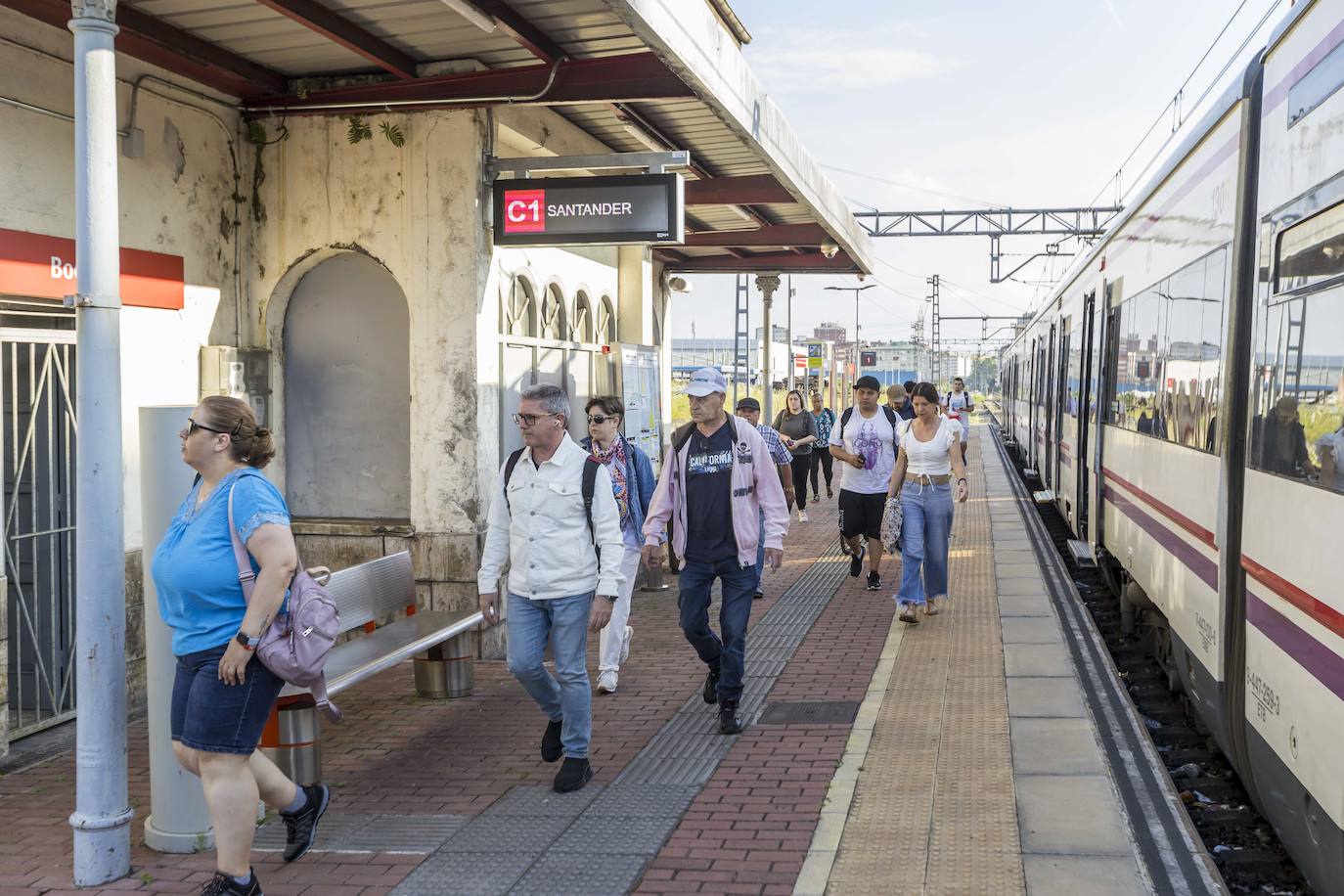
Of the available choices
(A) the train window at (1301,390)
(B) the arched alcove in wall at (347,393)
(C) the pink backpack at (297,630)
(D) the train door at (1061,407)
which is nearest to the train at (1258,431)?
(A) the train window at (1301,390)

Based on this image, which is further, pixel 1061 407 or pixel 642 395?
pixel 1061 407

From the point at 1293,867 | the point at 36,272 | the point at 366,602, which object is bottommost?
the point at 1293,867

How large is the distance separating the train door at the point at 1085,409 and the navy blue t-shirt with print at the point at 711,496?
6.37 m

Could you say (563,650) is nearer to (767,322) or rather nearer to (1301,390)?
(1301,390)

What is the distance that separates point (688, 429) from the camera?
6.98 m

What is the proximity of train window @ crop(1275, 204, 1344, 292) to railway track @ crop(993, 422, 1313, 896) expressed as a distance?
2.40 meters

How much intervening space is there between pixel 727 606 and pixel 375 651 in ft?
6.23

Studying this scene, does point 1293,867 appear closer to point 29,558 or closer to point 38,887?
point 38,887

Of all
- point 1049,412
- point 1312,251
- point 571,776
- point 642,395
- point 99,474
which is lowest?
point 571,776

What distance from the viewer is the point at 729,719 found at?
7.02 metres

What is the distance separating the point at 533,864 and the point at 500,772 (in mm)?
1372

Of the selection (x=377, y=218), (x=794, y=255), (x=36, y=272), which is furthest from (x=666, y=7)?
(x=794, y=255)

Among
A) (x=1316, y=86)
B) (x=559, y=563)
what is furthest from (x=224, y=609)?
(x=1316, y=86)

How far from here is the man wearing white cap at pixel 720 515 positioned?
6.89m
